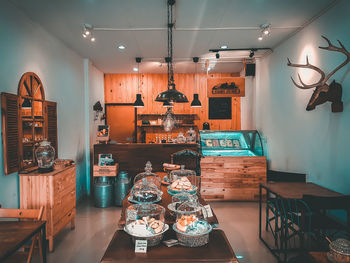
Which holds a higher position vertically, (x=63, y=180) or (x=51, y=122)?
(x=51, y=122)

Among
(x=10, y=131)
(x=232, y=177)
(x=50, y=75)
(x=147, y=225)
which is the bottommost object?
(x=232, y=177)

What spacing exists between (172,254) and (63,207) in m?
2.61

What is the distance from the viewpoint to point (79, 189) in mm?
5320

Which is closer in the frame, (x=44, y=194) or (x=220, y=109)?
(x=44, y=194)

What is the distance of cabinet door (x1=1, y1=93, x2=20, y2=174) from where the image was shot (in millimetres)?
2934

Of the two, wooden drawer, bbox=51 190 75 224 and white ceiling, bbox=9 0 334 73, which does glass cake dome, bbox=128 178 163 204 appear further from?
white ceiling, bbox=9 0 334 73

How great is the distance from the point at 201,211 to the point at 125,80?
20.8ft

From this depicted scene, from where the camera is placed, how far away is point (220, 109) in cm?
767

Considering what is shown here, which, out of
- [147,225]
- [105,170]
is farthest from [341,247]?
[105,170]

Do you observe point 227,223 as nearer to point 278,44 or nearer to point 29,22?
point 278,44

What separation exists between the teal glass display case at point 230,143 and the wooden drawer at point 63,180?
9.41 ft

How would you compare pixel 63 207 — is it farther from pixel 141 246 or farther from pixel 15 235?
pixel 141 246

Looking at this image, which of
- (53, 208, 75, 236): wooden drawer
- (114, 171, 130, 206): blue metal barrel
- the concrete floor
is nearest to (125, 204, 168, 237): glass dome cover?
the concrete floor

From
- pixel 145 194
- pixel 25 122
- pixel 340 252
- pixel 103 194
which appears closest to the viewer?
pixel 340 252
